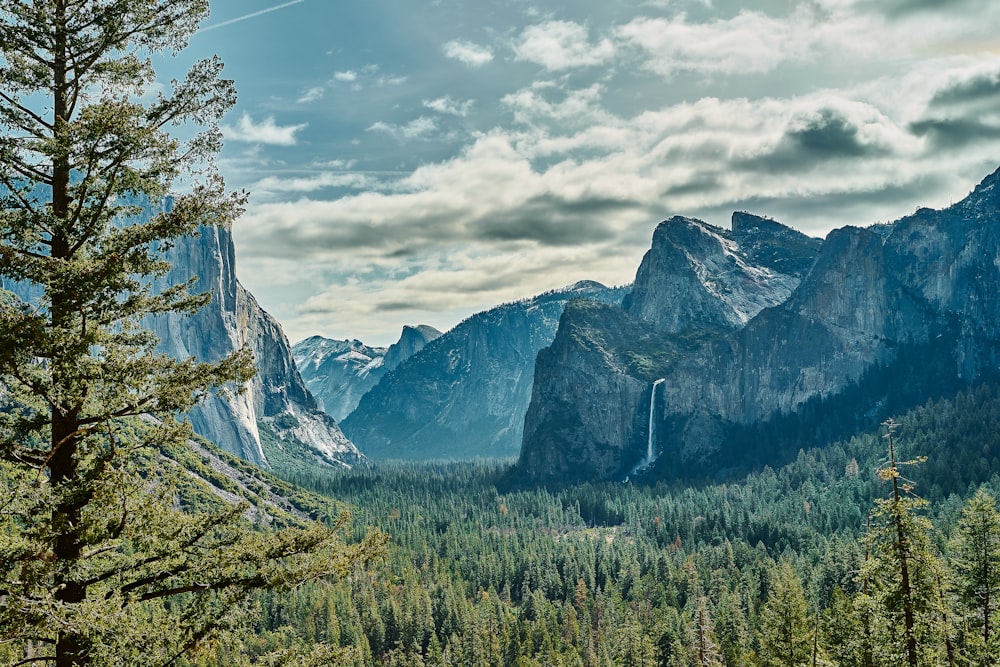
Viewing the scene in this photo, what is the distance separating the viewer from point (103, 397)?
16.3 metres

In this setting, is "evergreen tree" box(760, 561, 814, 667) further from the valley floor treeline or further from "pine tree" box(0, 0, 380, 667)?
"pine tree" box(0, 0, 380, 667)

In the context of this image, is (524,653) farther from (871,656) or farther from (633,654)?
(871,656)

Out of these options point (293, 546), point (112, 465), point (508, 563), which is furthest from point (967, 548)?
point (508, 563)

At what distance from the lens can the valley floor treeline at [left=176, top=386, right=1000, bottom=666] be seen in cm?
3194

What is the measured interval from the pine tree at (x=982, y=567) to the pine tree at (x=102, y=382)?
128ft

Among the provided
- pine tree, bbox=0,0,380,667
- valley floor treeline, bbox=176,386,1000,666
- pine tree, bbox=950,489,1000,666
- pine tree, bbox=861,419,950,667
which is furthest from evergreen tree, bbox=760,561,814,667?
pine tree, bbox=0,0,380,667

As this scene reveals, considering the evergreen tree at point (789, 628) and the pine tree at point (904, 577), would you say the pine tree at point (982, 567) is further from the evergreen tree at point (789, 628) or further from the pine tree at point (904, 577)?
the pine tree at point (904, 577)

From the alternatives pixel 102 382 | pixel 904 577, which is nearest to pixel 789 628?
pixel 904 577

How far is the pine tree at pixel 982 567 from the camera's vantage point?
4072cm

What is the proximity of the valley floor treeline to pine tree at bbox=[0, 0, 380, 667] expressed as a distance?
221 centimetres

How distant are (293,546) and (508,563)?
148m

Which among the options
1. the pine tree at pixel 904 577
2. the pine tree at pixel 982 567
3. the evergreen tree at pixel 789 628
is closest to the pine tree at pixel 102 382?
the pine tree at pixel 904 577

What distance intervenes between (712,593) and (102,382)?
119m

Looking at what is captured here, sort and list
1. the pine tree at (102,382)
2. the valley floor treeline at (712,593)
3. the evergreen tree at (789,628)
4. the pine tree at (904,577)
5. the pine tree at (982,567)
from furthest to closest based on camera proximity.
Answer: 1. the evergreen tree at (789,628)
2. the pine tree at (982,567)
3. the valley floor treeline at (712,593)
4. the pine tree at (904,577)
5. the pine tree at (102,382)
